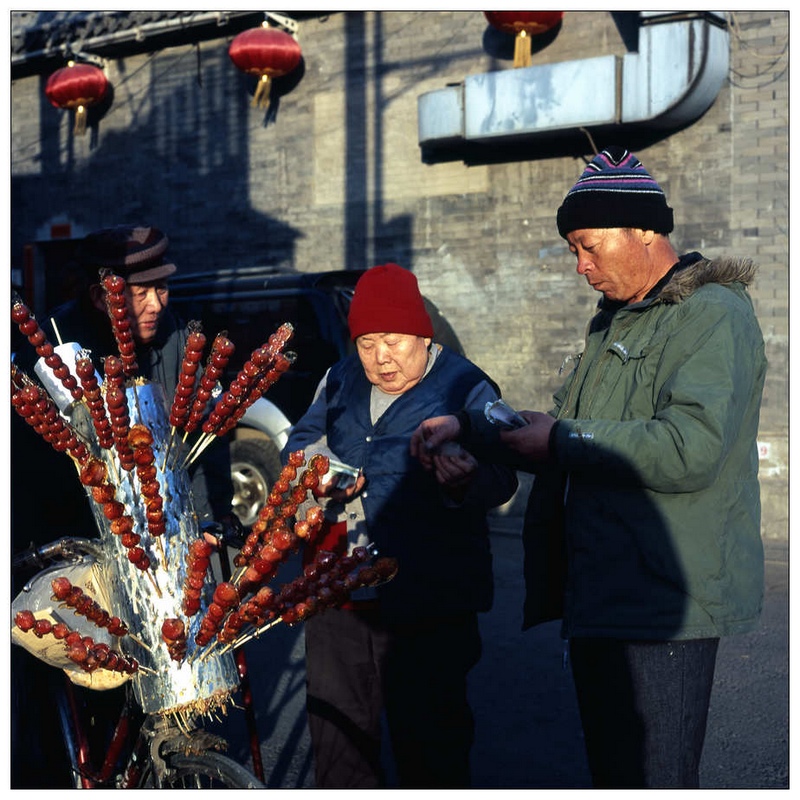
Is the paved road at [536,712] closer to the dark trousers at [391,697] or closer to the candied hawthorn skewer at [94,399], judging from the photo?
the dark trousers at [391,697]

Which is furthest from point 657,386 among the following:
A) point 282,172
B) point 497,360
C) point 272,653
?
point 282,172

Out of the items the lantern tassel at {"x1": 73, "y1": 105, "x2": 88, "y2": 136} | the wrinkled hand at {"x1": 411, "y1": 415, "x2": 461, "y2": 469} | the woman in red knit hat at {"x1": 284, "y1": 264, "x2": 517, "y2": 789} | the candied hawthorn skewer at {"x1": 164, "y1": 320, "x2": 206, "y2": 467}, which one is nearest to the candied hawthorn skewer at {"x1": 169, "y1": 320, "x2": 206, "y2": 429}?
the candied hawthorn skewer at {"x1": 164, "y1": 320, "x2": 206, "y2": 467}

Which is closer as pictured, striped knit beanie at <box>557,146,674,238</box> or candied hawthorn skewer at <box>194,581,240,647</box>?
candied hawthorn skewer at <box>194,581,240,647</box>

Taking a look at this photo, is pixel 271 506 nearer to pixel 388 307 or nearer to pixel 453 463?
pixel 453 463

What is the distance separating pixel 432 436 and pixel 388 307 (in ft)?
1.80

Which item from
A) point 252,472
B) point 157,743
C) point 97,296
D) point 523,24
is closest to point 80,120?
point 523,24

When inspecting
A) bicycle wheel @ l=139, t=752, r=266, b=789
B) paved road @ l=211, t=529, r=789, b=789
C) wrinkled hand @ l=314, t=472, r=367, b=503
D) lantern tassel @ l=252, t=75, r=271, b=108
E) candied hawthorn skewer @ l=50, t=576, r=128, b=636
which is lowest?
paved road @ l=211, t=529, r=789, b=789

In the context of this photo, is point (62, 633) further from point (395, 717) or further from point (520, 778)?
point (520, 778)

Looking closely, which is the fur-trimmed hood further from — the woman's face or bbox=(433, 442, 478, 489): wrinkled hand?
the woman's face

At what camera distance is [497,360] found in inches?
457

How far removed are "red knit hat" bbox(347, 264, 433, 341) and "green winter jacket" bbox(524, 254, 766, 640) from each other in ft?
2.46

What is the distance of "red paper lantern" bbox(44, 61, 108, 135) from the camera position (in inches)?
578

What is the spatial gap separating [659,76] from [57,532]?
838 centimetres

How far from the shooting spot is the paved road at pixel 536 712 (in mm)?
4316
